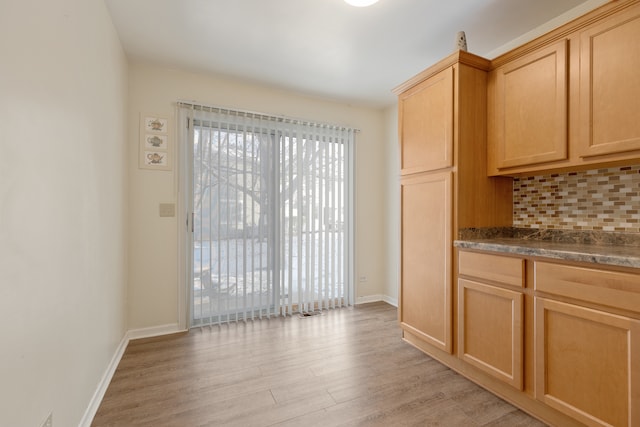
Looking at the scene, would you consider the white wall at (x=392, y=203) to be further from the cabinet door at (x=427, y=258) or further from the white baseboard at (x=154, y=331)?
the white baseboard at (x=154, y=331)

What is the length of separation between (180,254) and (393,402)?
2251mm

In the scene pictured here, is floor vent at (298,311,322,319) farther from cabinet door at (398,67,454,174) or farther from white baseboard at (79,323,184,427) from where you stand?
cabinet door at (398,67,454,174)

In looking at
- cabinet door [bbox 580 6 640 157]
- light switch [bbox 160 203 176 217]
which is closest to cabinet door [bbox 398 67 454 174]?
cabinet door [bbox 580 6 640 157]

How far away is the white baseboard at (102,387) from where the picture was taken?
61.5 inches

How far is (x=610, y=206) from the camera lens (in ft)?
5.95

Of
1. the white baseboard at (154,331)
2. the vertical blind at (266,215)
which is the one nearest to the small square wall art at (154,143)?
the vertical blind at (266,215)

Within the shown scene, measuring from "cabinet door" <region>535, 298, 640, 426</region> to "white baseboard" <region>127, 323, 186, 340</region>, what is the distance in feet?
9.52

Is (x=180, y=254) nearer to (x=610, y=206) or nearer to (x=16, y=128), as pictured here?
(x=16, y=128)

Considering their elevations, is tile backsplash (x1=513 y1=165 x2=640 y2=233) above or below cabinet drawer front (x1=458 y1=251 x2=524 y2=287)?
above

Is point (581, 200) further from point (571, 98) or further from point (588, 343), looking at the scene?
point (588, 343)

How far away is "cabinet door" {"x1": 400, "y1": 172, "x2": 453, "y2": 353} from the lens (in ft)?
6.95

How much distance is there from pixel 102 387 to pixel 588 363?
275 cm

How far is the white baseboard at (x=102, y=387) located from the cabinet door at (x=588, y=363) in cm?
246

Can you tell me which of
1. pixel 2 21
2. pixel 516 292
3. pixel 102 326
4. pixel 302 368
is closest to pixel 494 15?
pixel 516 292
